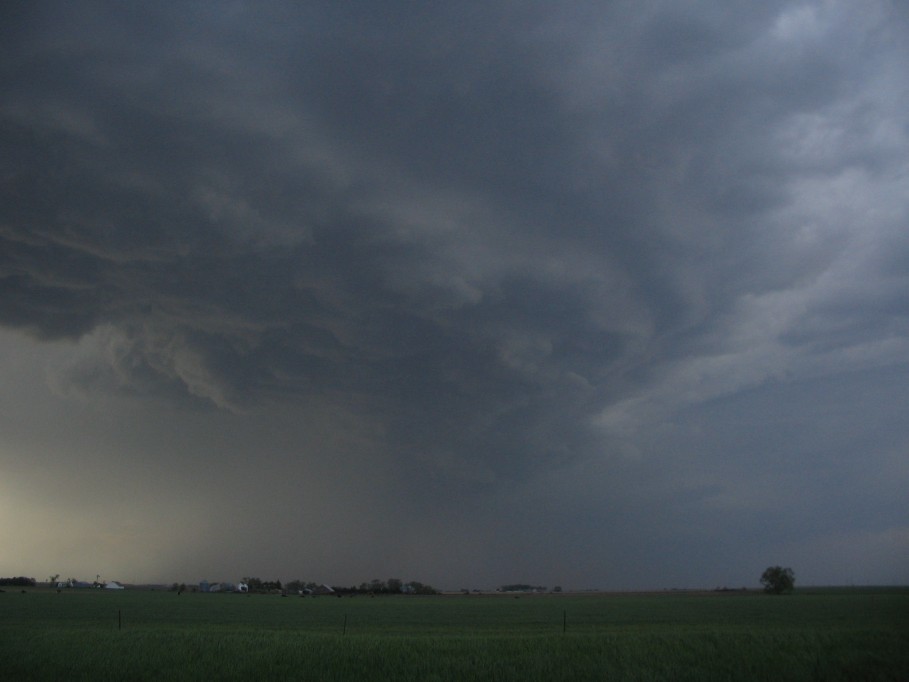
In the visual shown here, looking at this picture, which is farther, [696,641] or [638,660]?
[696,641]

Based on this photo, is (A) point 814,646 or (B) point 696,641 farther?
(B) point 696,641

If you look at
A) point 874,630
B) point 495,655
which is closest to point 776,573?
point 874,630

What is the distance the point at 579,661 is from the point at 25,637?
3196cm

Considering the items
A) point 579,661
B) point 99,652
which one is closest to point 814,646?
point 579,661

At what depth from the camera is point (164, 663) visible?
30.5 meters

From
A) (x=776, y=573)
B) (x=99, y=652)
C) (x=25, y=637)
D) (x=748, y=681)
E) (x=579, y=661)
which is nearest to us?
(x=748, y=681)

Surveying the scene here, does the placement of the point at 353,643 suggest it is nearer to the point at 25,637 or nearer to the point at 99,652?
the point at 99,652

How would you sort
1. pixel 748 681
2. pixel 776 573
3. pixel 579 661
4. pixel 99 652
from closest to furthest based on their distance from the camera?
pixel 748 681 < pixel 579 661 < pixel 99 652 < pixel 776 573

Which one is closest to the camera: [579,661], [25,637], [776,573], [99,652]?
[579,661]

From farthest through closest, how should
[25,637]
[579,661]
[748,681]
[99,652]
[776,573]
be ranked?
[776,573] → [25,637] → [99,652] → [579,661] → [748,681]

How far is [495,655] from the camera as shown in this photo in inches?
1206

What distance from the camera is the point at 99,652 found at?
106 ft

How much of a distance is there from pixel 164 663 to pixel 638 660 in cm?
2222

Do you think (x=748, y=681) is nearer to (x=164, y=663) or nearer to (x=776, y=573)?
(x=164, y=663)
